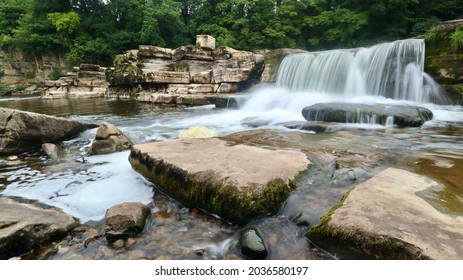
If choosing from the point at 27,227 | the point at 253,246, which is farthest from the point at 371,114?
the point at 27,227

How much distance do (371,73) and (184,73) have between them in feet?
32.9

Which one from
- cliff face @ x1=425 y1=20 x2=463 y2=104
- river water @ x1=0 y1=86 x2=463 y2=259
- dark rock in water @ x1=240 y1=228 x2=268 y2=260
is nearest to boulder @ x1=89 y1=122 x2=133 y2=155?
river water @ x1=0 y1=86 x2=463 y2=259

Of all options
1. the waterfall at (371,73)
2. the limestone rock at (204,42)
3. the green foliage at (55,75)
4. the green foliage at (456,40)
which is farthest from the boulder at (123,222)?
the green foliage at (55,75)

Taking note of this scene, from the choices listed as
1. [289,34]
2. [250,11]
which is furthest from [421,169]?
[250,11]

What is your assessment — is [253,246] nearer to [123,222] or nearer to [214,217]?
[214,217]

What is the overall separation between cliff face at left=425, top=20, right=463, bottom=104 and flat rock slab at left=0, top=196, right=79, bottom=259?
9857mm

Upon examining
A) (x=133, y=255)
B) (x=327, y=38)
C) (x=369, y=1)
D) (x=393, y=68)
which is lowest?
(x=133, y=255)

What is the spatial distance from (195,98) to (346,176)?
10.6 meters

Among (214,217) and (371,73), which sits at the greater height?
(371,73)

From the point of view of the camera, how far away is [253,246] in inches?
69.0

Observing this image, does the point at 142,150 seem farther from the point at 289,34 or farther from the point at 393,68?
the point at 289,34

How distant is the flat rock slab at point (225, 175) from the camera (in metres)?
2.14

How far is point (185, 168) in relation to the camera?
262cm

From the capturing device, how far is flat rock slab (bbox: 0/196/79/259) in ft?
5.90
